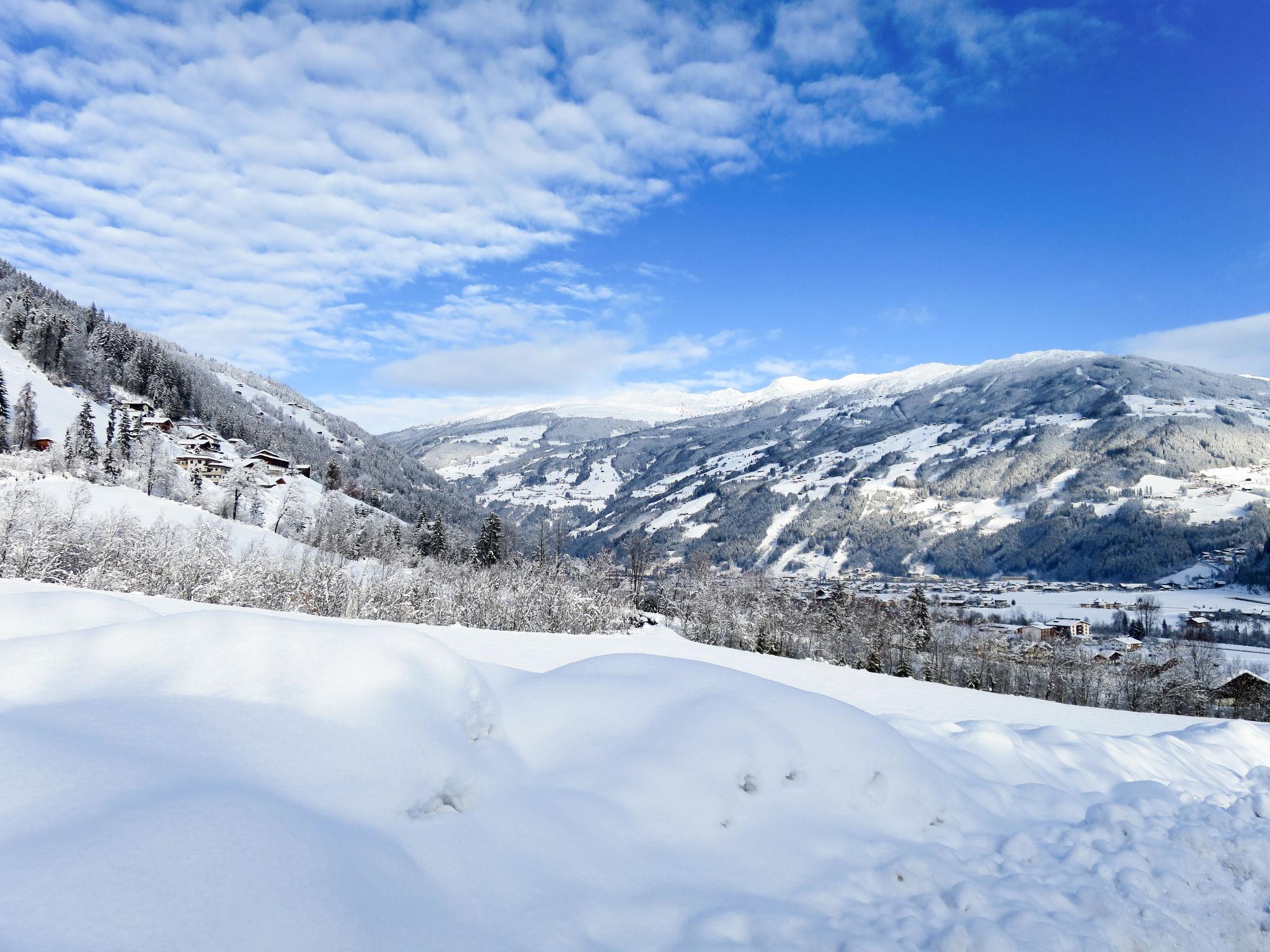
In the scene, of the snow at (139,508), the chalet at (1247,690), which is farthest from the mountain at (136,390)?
the chalet at (1247,690)

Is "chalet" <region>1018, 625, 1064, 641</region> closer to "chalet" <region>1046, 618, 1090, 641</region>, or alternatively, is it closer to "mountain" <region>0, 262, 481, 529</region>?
"chalet" <region>1046, 618, 1090, 641</region>

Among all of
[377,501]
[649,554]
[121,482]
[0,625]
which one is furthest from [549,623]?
[377,501]

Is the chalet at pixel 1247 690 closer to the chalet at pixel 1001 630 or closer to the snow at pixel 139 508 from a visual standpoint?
the chalet at pixel 1001 630

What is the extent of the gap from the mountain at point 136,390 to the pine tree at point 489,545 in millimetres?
53031

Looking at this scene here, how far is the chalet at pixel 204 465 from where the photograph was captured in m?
89.8

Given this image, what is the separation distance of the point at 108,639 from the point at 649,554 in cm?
7683

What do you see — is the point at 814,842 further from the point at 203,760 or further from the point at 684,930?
the point at 203,760

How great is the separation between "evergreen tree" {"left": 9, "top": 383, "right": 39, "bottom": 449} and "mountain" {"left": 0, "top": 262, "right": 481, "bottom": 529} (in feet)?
13.8

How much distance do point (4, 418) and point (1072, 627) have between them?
14389 cm

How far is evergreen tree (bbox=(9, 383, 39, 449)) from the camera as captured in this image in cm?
7025

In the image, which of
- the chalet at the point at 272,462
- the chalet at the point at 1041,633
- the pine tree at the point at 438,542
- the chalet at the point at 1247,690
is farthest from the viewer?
the chalet at the point at 272,462

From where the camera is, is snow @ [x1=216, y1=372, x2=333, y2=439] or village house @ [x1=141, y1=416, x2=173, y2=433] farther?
snow @ [x1=216, y1=372, x2=333, y2=439]

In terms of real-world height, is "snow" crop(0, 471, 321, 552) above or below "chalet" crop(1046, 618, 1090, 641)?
above

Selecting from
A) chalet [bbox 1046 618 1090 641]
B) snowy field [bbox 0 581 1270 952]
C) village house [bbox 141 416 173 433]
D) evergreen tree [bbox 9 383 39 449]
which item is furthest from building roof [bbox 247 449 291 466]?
chalet [bbox 1046 618 1090 641]
